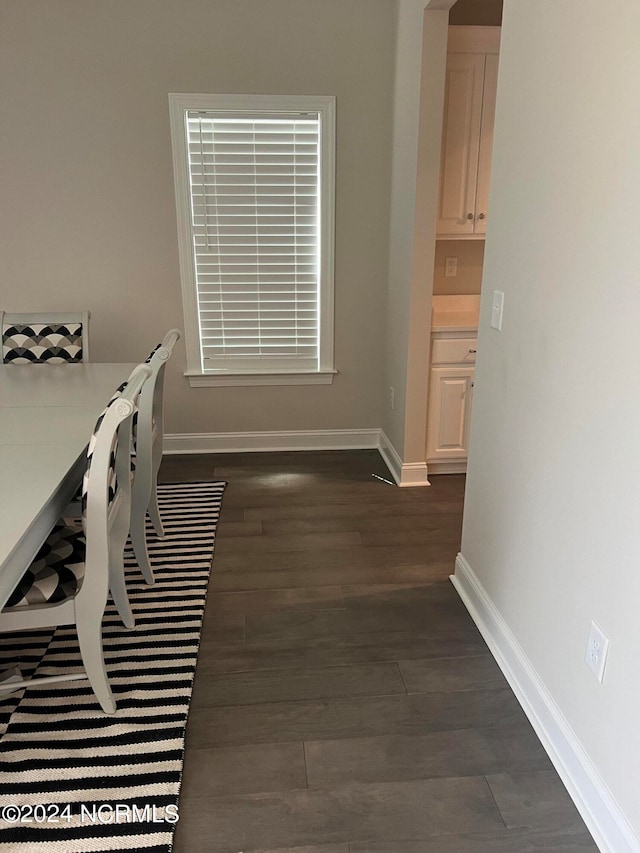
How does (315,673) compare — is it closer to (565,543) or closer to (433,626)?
(433,626)

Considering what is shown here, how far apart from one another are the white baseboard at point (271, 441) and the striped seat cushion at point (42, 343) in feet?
3.49

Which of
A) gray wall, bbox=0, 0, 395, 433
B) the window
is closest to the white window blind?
the window

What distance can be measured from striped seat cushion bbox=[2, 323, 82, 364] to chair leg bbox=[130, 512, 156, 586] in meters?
1.16

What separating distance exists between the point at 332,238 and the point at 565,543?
107 inches

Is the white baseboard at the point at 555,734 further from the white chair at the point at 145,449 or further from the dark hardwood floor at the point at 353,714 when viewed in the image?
the white chair at the point at 145,449

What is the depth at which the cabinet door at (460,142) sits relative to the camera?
11.0 feet

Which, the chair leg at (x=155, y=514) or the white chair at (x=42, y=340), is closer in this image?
the chair leg at (x=155, y=514)

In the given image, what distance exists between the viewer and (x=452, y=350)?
11.8 ft

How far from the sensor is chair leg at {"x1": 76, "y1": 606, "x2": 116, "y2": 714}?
1.83m

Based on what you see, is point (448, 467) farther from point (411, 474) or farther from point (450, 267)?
point (450, 267)

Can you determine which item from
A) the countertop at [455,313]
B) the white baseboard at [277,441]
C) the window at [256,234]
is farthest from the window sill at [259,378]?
the countertop at [455,313]

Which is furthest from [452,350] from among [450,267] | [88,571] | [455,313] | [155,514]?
[88,571]

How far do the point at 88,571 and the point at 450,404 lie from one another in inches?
96.1

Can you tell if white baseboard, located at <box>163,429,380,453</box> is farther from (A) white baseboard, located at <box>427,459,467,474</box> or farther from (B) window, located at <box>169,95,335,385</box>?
(A) white baseboard, located at <box>427,459,467,474</box>
